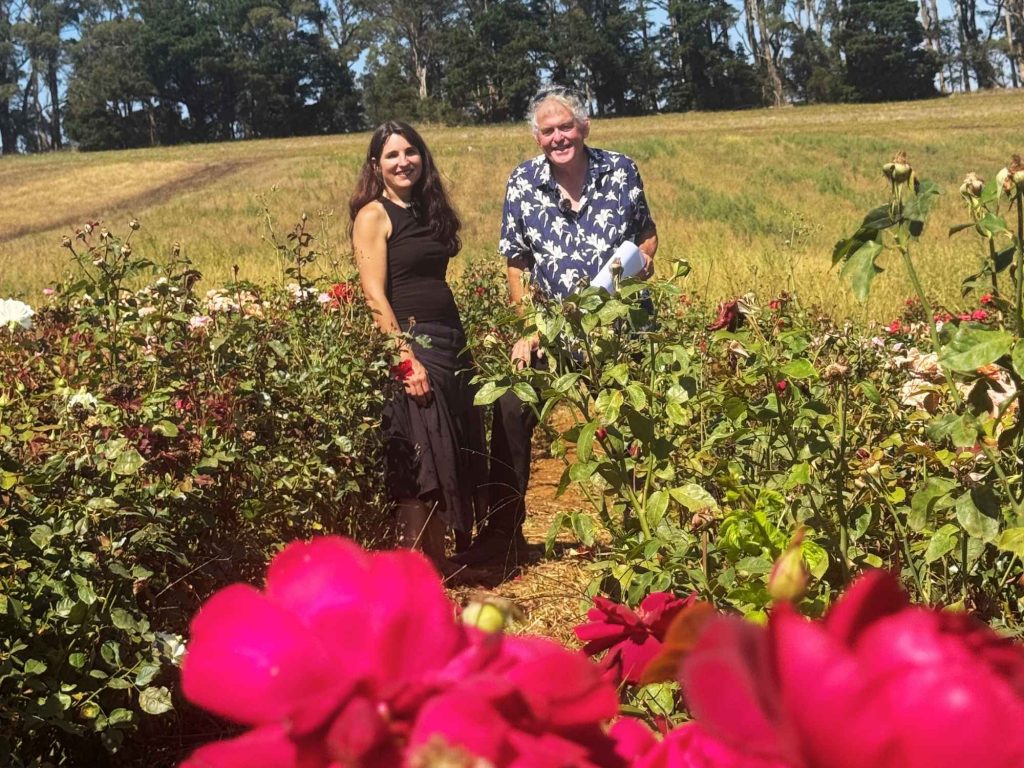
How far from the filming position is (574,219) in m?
3.65

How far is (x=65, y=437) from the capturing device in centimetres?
227

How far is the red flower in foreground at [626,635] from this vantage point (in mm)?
631

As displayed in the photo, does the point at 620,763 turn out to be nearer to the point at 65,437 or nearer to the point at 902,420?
the point at 65,437

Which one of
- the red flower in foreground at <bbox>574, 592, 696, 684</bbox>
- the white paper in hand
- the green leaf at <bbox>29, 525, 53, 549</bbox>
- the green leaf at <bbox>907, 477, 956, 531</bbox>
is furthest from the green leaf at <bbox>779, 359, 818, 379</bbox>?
the green leaf at <bbox>29, 525, 53, 549</bbox>

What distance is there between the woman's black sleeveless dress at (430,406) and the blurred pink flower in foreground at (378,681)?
309cm

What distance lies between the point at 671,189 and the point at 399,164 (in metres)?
20.4

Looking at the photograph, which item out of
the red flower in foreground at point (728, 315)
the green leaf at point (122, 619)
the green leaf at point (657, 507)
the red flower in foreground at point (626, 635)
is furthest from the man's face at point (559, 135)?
the red flower in foreground at point (626, 635)

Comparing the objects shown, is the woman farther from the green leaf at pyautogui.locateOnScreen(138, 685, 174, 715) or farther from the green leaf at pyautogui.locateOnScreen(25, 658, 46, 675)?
the green leaf at pyautogui.locateOnScreen(25, 658, 46, 675)

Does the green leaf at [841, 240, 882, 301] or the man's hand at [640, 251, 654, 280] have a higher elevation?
the green leaf at [841, 240, 882, 301]

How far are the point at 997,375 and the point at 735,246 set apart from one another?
28.6 ft

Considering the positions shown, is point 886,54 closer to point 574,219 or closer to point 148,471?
point 574,219

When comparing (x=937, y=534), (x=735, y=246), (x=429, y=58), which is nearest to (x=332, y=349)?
(x=937, y=534)

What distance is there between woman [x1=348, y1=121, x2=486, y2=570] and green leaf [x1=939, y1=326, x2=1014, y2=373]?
219cm

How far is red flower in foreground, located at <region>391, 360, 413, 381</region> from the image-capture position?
345cm
